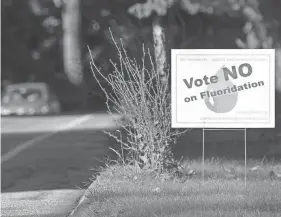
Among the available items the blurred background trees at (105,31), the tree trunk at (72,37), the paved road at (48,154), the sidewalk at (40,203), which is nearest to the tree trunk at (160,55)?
the blurred background trees at (105,31)

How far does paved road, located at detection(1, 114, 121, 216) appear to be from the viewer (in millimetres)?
13422

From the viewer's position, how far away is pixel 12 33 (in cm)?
5019

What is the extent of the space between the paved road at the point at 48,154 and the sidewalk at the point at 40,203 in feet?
0.08

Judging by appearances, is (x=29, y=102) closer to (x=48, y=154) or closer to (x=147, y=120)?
(x=48, y=154)

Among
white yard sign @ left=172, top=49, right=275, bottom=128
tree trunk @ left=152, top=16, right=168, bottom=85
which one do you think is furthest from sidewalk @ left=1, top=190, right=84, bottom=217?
tree trunk @ left=152, top=16, right=168, bottom=85

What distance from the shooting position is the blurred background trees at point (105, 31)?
1592 cm

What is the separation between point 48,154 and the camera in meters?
18.0

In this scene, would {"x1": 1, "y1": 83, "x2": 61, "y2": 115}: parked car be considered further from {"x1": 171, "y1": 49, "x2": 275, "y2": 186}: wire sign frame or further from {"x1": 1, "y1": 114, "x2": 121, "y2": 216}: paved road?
{"x1": 171, "y1": 49, "x2": 275, "y2": 186}: wire sign frame

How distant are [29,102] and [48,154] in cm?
1778

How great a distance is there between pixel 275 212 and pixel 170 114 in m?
3.46

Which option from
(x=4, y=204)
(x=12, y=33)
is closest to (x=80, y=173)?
(x=4, y=204)

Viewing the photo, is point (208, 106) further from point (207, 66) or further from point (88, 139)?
point (88, 139)

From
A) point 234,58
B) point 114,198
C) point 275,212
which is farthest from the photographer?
point 234,58

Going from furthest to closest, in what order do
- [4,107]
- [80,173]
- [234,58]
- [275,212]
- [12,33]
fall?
[12,33]
[4,107]
[80,173]
[234,58]
[275,212]
